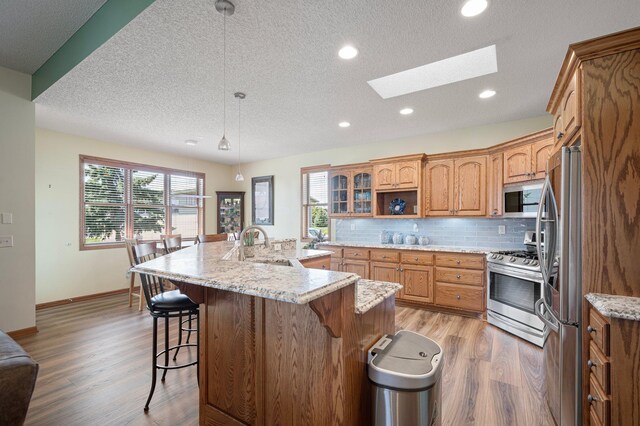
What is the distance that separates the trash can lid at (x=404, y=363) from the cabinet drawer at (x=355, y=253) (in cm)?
307

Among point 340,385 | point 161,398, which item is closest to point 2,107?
point 161,398

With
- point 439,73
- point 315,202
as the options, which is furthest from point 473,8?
point 315,202

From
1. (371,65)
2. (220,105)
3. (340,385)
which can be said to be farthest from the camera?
(220,105)

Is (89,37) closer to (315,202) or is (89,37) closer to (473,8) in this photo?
(473,8)

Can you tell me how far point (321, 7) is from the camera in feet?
6.16

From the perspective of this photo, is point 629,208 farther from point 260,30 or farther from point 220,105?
point 220,105

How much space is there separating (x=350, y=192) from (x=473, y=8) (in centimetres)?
359

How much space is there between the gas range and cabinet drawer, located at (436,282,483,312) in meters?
0.51

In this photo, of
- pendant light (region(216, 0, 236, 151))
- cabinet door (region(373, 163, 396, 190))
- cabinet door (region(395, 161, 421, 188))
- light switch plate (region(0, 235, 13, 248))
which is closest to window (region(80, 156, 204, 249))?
light switch plate (region(0, 235, 13, 248))

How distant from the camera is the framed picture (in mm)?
6641

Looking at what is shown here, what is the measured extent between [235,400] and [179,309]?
0.81 meters

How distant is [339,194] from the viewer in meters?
5.48

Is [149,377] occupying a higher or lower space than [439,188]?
lower

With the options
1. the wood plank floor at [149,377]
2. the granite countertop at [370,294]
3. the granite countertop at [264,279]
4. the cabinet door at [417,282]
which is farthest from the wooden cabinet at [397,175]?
the granite countertop at [264,279]
